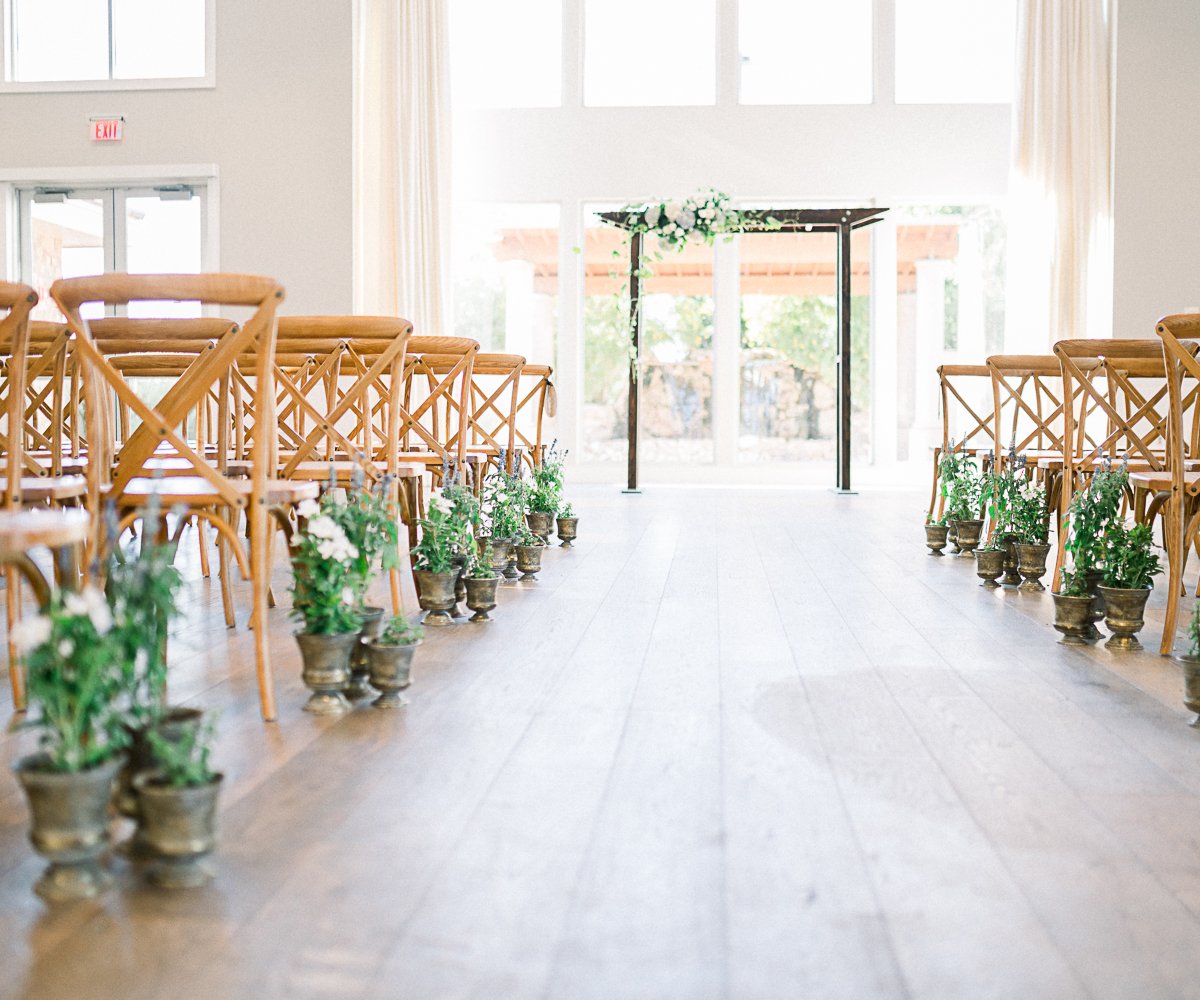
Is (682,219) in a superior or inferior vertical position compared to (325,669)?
superior

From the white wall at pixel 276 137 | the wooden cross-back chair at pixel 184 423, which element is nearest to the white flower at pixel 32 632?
the wooden cross-back chair at pixel 184 423

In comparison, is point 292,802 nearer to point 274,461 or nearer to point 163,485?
point 163,485

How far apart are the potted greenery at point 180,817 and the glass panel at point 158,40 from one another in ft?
27.7

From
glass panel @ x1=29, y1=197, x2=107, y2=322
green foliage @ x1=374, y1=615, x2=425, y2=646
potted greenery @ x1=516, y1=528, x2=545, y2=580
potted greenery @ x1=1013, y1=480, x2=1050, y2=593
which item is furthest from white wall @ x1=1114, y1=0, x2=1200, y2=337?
green foliage @ x1=374, y1=615, x2=425, y2=646

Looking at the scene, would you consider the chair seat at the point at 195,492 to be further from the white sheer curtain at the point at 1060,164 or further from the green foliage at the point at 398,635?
the white sheer curtain at the point at 1060,164

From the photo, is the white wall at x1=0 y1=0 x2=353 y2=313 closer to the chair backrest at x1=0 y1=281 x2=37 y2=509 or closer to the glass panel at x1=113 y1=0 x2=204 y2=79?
the glass panel at x1=113 y1=0 x2=204 y2=79

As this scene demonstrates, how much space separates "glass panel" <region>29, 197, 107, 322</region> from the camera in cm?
895

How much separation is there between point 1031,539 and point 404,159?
631cm

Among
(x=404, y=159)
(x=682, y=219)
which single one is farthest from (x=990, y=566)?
(x=404, y=159)

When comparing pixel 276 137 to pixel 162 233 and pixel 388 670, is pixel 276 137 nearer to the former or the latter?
pixel 162 233

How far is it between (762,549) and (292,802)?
3592mm

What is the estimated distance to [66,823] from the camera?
145 centimetres

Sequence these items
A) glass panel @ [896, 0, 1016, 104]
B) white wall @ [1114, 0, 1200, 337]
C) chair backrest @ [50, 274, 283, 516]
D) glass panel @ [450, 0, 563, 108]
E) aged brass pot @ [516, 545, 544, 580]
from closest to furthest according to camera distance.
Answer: chair backrest @ [50, 274, 283, 516]
aged brass pot @ [516, 545, 544, 580]
white wall @ [1114, 0, 1200, 337]
glass panel @ [896, 0, 1016, 104]
glass panel @ [450, 0, 563, 108]

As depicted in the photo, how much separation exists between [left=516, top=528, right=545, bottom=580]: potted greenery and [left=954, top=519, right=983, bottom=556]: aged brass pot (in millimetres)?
1804
